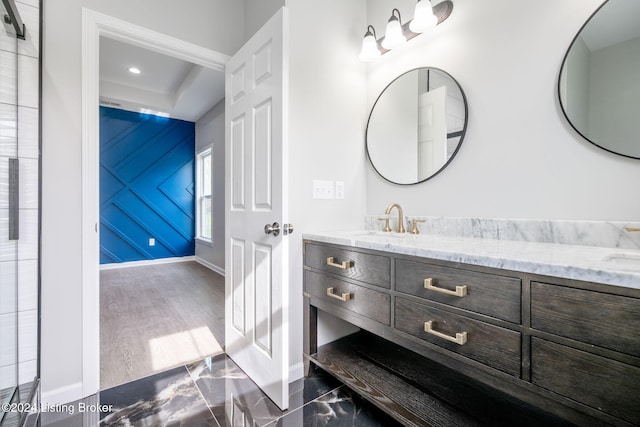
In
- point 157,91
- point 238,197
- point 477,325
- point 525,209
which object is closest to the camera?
point 477,325

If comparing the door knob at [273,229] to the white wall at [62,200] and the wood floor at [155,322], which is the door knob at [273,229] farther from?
the wood floor at [155,322]

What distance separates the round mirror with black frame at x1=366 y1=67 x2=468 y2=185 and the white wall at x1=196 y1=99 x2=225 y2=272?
3.12m

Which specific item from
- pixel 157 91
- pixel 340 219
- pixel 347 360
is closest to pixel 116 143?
pixel 157 91

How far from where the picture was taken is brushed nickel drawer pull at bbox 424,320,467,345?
0.95 meters

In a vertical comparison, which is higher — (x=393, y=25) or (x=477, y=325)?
(x=393, y=25)

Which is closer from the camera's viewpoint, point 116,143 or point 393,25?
point 393,25

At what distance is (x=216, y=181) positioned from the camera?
468 centimetres

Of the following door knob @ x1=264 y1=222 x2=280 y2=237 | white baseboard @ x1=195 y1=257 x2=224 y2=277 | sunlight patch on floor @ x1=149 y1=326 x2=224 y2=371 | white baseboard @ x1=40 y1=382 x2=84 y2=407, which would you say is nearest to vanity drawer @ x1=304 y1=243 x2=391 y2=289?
door knob @ x1=264 y1=222 x2=280 y2=237

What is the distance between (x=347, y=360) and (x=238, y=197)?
1180 millimetres

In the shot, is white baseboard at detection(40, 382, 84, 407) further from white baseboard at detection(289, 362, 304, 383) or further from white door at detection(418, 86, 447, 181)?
white door at detection(418, 86, 447, 181)

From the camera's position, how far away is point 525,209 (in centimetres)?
133

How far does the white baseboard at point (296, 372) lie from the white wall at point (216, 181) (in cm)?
289

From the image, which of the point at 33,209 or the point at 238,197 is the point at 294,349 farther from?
the point at 33,209

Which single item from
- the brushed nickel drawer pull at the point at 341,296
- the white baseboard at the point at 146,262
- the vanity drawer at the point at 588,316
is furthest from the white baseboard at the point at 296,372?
the white baseboard at the point at 146,262
